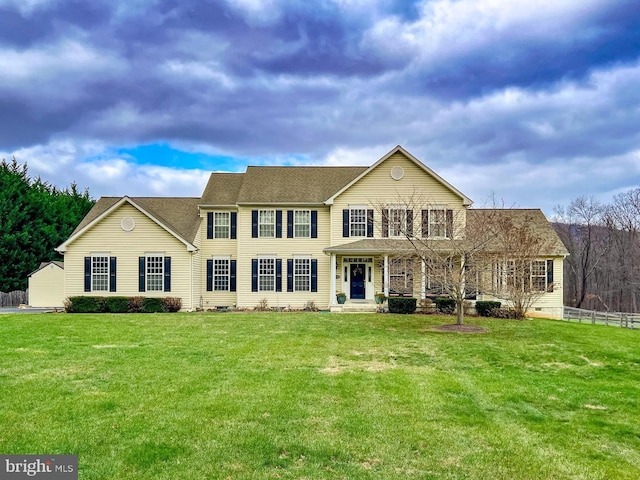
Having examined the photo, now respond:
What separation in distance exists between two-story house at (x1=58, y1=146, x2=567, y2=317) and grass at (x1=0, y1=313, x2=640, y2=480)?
392 inches

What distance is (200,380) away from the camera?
A: 31.0ft

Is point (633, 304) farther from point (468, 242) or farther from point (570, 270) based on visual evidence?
point (468, 242)

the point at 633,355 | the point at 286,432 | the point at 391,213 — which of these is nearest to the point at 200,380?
the point at 286,432

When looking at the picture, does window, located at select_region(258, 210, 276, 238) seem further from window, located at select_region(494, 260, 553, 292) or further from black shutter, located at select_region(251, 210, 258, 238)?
window, located at select_region(494, 260, 553, 292)

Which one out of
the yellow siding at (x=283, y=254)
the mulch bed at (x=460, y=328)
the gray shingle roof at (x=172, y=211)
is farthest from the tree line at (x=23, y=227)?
the mulch bed at (x=460, y=328)

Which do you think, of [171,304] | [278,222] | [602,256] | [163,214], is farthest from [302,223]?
[602,256]

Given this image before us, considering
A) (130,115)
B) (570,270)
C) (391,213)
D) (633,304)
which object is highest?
(130,115)

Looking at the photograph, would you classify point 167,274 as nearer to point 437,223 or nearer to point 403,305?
point 403,305

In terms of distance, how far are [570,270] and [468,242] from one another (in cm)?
3951

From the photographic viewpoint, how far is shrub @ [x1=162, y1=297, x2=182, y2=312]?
2434 centimetres

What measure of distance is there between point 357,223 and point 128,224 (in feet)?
40.1

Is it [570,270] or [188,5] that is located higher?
[188,5]

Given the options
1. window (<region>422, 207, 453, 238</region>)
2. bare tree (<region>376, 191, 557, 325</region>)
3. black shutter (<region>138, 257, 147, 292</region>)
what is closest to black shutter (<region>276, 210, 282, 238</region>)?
bare tree (<region>376, 191, 557, 325</region>)

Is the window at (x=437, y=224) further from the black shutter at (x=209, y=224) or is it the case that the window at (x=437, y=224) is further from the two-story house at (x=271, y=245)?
the black shutter at (x=209, y=224)
